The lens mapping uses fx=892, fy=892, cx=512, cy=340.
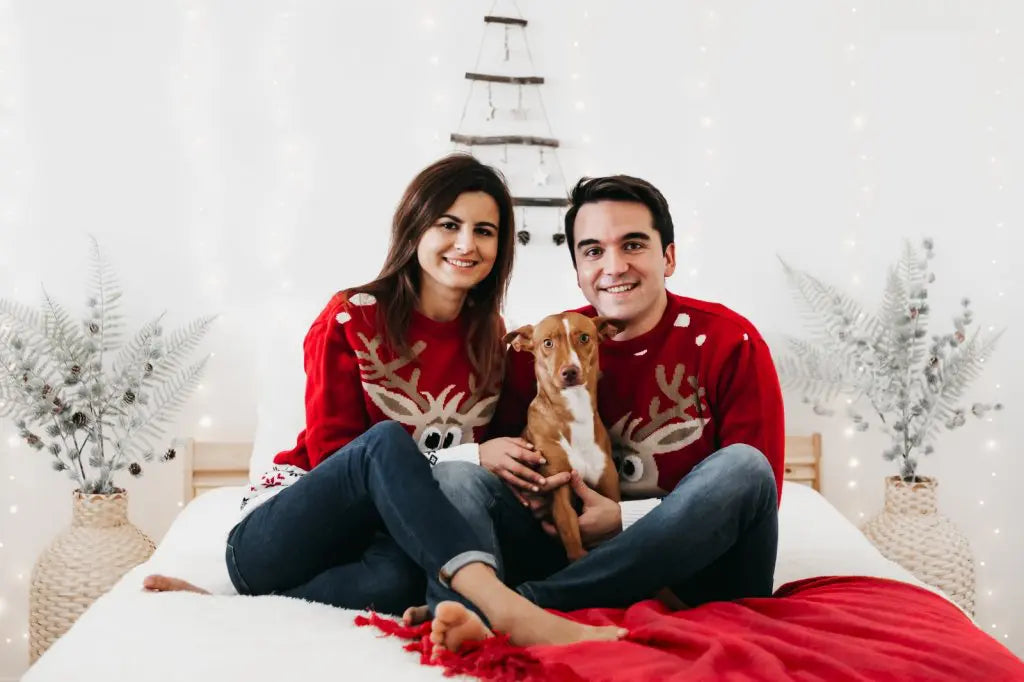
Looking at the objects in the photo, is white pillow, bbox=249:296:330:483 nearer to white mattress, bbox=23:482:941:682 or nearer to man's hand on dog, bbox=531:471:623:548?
white mattress, bbox=23:482:941:682

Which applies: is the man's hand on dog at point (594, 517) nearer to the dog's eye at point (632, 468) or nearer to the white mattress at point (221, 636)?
the dog's eye at point (632, 468)

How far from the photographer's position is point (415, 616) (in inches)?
54.9

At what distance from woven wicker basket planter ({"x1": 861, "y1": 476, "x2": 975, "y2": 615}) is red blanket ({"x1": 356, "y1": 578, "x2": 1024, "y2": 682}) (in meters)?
0.94

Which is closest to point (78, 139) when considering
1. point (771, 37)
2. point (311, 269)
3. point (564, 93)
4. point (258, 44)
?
point (258, 44)

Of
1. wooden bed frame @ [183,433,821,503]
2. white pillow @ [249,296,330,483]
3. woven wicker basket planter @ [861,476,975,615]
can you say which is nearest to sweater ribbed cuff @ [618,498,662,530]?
white pillow @ [249,296,330,483]

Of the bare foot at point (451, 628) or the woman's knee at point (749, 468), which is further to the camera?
the woman's knee at point (749, 468)

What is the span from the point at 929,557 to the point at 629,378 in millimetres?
1102

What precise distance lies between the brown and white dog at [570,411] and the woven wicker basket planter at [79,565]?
1.19 meters

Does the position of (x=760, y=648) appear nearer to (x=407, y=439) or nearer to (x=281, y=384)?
(x=407, y=439)

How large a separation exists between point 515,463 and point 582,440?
13 centimetres

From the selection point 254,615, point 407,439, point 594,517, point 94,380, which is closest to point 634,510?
point 594,517

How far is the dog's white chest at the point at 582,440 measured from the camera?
1.62 metres

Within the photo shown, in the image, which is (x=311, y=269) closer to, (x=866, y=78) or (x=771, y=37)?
(x=771, y=37)

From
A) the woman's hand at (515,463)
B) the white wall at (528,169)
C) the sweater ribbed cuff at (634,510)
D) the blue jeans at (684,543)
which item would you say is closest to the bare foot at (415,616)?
the blue jeans at (684,543)
